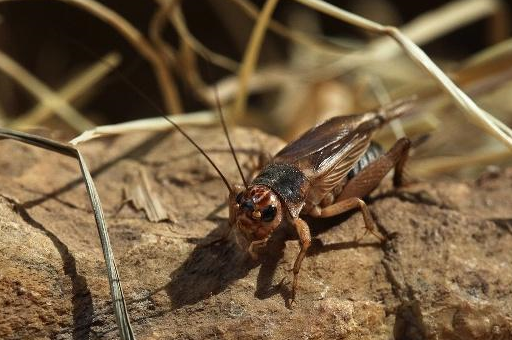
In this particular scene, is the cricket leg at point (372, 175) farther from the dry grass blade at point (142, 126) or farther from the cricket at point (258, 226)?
the dry grass blade at point (142, 126)

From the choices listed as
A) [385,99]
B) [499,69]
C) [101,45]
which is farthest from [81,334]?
[101,45]

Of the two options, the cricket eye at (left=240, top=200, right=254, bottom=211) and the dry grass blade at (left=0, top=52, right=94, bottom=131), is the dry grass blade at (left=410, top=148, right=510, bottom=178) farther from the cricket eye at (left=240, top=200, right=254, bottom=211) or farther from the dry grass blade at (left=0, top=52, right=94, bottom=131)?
the dry grass blade at (left=0, top=52, right=94, bottom=131)

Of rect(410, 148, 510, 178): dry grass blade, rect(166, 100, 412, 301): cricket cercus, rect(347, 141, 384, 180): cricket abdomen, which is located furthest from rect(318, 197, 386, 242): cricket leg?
rect(410, 148, 510, 178): dry grass blade

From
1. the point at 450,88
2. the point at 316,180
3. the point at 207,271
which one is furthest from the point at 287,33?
the point at 207,271

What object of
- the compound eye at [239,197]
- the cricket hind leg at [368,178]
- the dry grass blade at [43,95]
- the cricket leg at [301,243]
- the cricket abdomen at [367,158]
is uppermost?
the dry grass blade at [43,95]

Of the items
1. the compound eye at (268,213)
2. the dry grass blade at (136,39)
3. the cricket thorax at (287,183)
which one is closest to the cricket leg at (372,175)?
the cricket thorax at (287,183)

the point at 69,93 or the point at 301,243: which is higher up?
the point at 69,93

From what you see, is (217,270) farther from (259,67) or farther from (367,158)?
(259,67)
